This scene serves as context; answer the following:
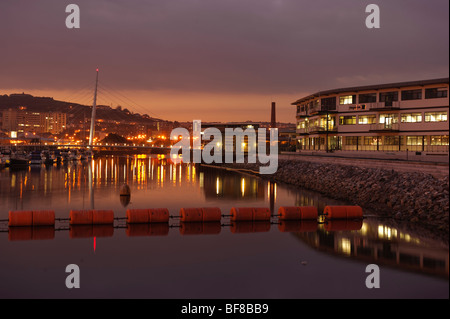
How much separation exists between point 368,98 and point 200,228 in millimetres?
51708

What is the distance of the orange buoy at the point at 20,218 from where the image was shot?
1022 inches

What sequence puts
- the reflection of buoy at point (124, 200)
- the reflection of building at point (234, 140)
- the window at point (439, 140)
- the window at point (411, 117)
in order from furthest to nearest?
the reflection of building at point (234, 140) → the window at point (411, 117) → the window at point (439, 140) → the reflection of buoy at point (124, 200)

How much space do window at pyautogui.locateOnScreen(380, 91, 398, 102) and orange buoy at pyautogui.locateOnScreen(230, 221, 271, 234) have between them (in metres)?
46.6

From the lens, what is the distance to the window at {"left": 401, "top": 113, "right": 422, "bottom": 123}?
64250mm

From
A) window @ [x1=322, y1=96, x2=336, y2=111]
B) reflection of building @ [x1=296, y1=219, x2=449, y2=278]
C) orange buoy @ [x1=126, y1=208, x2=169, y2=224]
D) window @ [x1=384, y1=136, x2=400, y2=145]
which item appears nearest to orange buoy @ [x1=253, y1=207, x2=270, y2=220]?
reflection of building @ [x1=296, y1=219, x2=449, y2=278]

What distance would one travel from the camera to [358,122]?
71.9 m

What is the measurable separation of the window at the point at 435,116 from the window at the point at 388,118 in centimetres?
516

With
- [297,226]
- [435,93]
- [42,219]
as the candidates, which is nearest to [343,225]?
[297,226]

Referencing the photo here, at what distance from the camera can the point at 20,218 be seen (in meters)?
26.0

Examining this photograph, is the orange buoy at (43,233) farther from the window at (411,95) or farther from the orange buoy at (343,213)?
the window at (411,95)

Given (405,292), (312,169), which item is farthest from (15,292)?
(312,169)
